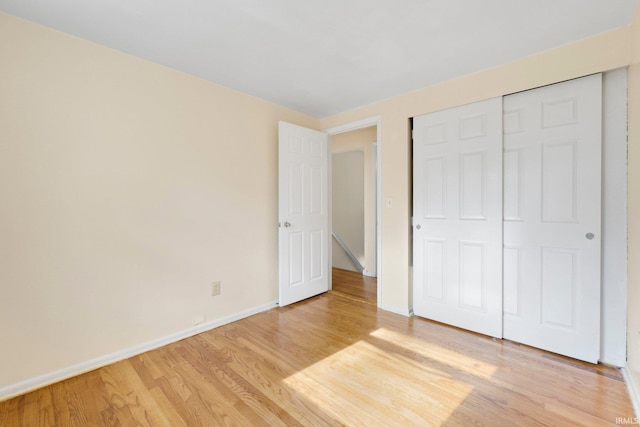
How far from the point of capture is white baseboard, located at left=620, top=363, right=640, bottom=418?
4.80 ft

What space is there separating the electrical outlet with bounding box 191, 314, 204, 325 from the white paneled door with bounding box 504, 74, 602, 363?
259 centimetres

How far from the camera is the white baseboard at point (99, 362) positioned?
1.64 meters

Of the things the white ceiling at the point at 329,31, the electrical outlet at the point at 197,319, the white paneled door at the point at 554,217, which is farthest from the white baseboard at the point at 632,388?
the electrical outlet at the point at 197,319

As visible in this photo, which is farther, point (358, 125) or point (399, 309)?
point (358, 125)

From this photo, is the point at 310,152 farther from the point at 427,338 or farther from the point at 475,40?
the point at 427,338

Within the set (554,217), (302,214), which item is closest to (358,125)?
(302,214)

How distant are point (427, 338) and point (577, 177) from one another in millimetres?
1630

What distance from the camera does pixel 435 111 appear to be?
2570 millimetres

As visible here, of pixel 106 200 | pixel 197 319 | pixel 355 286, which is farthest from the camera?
pixel 355 286

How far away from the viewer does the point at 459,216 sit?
2.46 meters

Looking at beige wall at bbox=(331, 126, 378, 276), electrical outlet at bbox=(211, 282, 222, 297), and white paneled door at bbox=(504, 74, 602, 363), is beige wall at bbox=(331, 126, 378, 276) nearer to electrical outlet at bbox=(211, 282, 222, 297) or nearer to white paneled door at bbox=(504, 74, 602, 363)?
white paneled door at bbox=(504, 74, 602, 363)

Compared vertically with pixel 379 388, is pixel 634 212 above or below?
above

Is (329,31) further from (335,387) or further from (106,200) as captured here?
(335,387)

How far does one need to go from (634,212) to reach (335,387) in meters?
2.07
